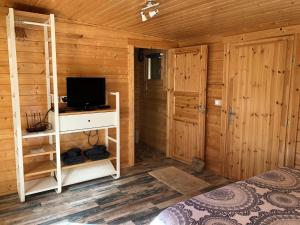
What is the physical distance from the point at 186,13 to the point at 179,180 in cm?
233

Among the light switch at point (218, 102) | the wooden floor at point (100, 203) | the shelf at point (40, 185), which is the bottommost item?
the wooden floor at point (100, 203)

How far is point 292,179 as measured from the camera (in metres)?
2.26

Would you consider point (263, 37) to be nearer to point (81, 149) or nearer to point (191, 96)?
point (191, 96)

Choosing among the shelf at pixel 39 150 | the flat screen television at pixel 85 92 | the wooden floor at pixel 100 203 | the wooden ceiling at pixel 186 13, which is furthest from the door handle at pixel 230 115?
the shelf at pixel 39 150

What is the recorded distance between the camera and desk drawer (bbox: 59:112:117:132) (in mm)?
3132

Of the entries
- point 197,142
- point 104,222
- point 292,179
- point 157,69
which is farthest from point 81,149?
point 292,179

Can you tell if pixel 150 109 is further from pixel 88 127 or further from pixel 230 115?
pixel 88 127

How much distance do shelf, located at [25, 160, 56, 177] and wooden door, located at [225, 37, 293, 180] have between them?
255 cm

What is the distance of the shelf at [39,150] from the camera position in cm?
303

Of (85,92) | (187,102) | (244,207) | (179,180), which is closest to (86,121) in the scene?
(85,92)

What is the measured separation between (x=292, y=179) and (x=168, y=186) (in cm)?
166

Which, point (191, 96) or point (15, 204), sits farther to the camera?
point (191, 96)

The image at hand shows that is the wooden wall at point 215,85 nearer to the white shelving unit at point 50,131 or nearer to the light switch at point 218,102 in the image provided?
the light switch at point 218,102

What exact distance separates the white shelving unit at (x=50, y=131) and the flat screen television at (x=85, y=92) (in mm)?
193
